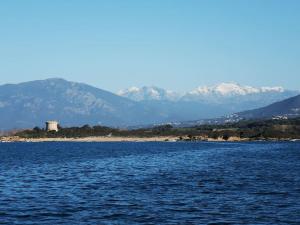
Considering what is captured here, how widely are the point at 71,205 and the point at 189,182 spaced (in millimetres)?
22308

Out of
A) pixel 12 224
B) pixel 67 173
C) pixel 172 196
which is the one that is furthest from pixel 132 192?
pixel 67 173

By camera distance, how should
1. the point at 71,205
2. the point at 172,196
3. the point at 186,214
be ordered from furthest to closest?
the point at 172,196 < the point at 71,205 < the point at 186,214

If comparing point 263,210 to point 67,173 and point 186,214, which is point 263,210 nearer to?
point 186,214

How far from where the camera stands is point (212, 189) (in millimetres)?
61125

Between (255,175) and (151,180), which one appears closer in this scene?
(151,180)

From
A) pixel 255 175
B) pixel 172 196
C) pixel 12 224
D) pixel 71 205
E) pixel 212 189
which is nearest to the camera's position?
pixel 12 224

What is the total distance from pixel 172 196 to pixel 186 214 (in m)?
10.2

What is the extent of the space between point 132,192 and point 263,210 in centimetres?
1551

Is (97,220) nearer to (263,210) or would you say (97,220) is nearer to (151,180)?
(263,210)

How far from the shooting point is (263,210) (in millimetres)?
46844

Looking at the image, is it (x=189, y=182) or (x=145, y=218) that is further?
(x=189, y=182)

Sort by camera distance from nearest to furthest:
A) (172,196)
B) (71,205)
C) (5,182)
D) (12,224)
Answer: (12,224) < (71,205) < (172,196) < (5,182)

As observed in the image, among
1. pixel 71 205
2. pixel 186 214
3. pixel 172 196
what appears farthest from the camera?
pixel 172 196

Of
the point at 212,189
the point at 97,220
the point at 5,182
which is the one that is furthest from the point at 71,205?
the point at 5,182
